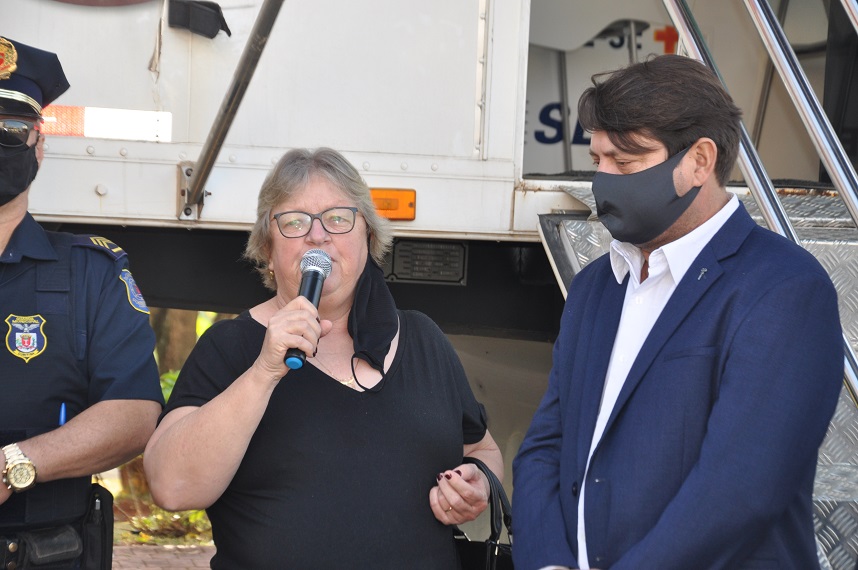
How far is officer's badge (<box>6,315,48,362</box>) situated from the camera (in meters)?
2.26

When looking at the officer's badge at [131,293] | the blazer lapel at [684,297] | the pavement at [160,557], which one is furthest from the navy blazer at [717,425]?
the pavement at [160,557]

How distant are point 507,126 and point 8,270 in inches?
66.6

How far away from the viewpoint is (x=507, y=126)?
3.37 meters

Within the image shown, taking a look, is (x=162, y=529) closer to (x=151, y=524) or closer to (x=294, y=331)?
(x=151, y=524)

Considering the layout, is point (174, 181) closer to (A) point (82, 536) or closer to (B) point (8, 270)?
(B) point (8, 270)

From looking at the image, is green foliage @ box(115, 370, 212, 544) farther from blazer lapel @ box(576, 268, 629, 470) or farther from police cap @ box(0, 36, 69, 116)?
blazer lapel @ box(576, 268, 629, 470)

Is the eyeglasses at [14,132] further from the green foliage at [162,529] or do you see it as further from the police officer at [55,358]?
the green foliage at [162,529]

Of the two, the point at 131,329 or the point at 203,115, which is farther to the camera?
the point at 203,115

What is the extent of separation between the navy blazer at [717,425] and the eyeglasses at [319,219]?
0.64 metres

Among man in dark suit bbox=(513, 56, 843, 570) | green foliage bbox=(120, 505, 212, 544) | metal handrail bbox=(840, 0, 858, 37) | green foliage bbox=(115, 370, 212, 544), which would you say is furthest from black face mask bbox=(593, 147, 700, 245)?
green foliage bbox=(120, 505, 212, 544)

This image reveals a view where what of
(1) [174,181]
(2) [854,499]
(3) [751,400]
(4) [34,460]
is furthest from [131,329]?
(2) [854,499]

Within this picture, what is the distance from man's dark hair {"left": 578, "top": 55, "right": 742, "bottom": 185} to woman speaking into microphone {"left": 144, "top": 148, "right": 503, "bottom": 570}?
2.18 feet

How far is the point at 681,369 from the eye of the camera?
5.74 ft

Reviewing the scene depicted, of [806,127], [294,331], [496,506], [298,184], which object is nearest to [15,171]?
[298,184]
